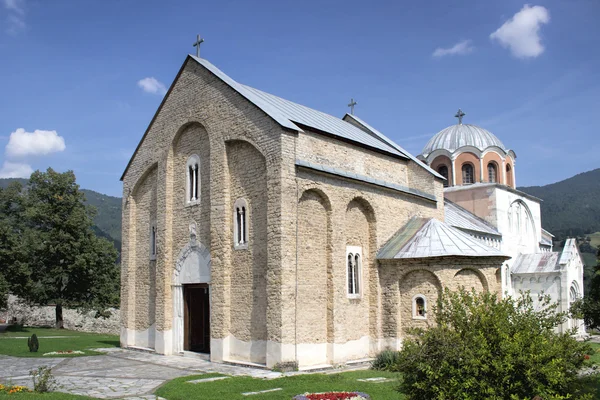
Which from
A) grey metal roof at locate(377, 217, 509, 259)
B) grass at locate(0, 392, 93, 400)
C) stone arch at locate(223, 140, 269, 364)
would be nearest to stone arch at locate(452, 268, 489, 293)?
grey metal roof at locate(377, 217, 509, 259)

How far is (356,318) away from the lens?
16.7 m

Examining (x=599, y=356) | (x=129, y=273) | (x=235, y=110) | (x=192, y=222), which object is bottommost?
(x=599, y=356)

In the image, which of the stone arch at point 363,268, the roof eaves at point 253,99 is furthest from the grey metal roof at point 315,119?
the stone arch at point 363,268

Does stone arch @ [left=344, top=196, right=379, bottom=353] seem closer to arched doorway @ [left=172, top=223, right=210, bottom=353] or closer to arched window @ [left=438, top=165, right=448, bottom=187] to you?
arched doorway @ [left=172, top=223, right=210, bottom=353]

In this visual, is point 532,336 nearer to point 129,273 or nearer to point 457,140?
point 129,273

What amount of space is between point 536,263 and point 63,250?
2576 centimetres

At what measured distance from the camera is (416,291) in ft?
54.6

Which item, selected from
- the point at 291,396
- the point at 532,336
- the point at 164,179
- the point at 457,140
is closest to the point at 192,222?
the point at 164,179

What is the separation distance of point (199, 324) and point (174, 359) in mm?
1824

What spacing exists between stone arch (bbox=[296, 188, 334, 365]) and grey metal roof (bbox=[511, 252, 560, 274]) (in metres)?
14.9

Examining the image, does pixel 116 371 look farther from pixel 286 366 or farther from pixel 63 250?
pixel 63 250

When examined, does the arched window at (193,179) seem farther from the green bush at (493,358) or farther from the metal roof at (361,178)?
the green bush at (493,358)

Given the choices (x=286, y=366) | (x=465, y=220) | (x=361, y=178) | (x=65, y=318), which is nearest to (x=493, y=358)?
(x=286, y=366)

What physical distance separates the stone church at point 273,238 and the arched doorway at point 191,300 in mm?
45
